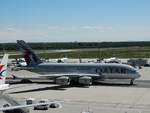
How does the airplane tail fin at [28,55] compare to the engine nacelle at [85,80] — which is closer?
the engine nacelle at [85,80]

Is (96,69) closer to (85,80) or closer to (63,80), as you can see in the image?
(85,80)

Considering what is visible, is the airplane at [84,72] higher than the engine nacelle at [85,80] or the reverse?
higher

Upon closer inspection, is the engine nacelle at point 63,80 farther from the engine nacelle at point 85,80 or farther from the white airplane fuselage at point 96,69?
the white airplane fuselage at point 96,69

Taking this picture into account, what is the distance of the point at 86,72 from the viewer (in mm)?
56000

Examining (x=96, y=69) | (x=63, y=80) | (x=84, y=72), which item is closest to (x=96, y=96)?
(x=63, y=80)

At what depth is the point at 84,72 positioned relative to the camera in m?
56.2

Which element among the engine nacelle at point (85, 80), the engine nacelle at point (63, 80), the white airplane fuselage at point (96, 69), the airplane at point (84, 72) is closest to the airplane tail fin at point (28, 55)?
the airplane at point (84, 72)

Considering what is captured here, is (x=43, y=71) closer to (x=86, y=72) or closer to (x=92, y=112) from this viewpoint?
(x=86, y=72)

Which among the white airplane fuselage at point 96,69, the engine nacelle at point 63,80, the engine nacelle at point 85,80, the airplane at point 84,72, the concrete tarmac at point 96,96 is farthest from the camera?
the white airplane fuselage at point 96,69

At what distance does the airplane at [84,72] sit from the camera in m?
53.7

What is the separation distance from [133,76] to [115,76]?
2844 millimetres

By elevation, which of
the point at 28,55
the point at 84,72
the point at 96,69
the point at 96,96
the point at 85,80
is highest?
the point at 28,55

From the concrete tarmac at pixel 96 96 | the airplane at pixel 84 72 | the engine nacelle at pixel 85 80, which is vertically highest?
the airplane at pixel 84 72

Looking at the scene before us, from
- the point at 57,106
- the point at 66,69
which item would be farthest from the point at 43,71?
the point at 57,106
